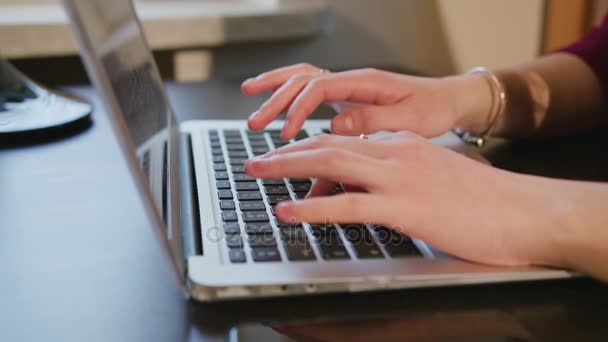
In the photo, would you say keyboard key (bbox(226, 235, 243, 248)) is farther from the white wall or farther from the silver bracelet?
the white wall

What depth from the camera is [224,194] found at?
1.90ft

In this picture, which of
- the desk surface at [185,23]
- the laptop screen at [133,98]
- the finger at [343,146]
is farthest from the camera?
the desk surface at [185,23]

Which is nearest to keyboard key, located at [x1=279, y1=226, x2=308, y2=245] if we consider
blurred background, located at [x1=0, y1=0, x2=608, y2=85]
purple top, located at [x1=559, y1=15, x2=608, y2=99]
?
purple top, located at [x1=559, y1=15, x2=608, y2=99]

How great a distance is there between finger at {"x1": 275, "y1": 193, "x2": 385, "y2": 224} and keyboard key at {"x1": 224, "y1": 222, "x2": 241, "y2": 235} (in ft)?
0.15

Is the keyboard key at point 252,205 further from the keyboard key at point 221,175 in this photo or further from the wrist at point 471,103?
the wrist at point 471,103

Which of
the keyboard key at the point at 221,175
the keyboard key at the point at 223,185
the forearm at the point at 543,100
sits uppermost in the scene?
the keyboard key at the point at 223,185

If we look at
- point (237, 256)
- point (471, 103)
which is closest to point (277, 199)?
point (237, 256)

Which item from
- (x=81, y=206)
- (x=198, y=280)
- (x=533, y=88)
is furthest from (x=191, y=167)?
(x=533, y=88)

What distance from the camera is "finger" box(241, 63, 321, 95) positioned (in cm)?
72

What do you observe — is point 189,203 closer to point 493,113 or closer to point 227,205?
point 227,205

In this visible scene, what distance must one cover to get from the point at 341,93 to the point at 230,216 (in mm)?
213

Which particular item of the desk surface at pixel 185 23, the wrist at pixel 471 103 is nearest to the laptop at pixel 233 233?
the wrist at pixel 471 103

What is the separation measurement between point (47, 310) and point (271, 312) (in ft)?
0.49

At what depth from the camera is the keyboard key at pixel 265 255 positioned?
457 mm
